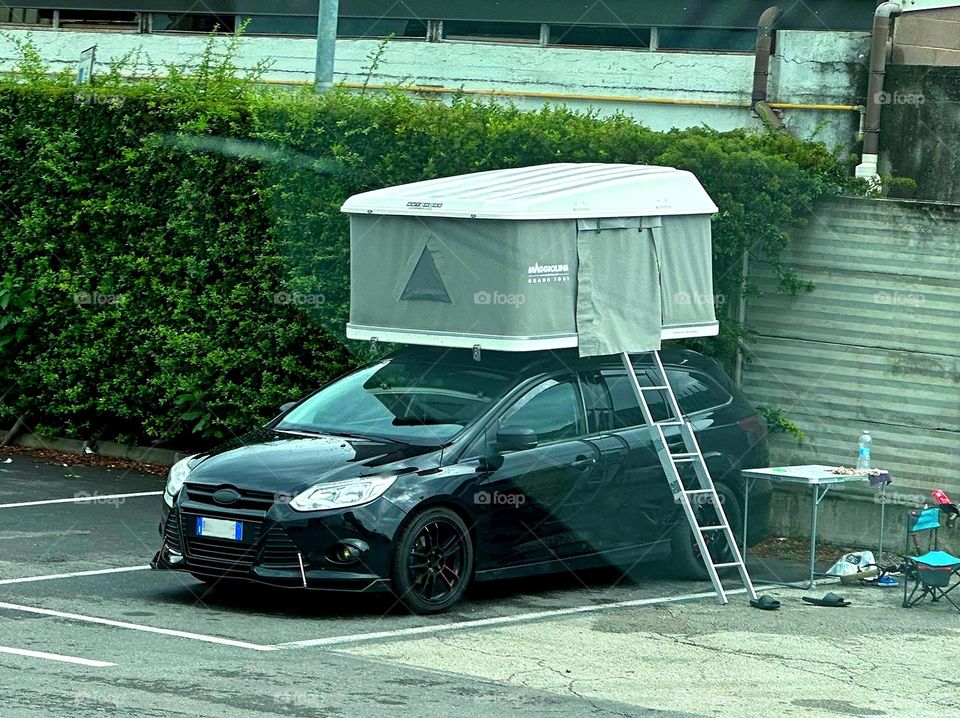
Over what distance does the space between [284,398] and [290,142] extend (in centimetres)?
230

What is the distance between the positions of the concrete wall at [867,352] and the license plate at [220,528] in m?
5.61

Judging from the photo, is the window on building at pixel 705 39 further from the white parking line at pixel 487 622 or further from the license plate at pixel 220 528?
the license plate at pixel 220 528

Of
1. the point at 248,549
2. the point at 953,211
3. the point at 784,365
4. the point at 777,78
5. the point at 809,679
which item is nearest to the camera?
the point at 809,679

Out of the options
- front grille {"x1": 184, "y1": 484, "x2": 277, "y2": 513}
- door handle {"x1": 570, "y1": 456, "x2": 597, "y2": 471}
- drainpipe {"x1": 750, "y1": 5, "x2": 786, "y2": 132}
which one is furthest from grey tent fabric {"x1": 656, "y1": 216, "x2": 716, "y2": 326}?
drainpipe {"x1": 750, "y1": 5, "x2": 786, "y2": 132}

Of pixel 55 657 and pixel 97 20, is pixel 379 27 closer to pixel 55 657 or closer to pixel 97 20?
pixel 97 20

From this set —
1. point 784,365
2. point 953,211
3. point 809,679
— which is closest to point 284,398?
point 784,365

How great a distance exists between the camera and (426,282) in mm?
10844

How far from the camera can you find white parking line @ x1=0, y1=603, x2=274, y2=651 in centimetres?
877

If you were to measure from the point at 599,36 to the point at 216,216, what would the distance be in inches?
279

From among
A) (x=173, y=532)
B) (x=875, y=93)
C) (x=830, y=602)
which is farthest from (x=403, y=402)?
(x=875, y=93)

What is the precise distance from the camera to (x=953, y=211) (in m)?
13.0

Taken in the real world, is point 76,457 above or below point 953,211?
below

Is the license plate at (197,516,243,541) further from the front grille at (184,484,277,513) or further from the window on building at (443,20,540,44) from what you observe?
the window on building at (443,20,540,44)

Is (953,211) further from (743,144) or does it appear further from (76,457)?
(76,457)
